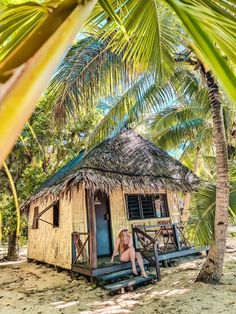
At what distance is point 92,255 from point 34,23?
627 centimetres

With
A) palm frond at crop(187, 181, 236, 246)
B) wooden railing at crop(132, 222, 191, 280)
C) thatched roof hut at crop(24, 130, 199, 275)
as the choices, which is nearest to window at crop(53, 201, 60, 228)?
thatched roof hut at crop(24, 130, 199, 275)

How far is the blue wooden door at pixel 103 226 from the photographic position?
8688mm

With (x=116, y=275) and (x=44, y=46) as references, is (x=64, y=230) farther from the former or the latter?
(x=44, y=46)

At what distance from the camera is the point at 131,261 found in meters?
6.34

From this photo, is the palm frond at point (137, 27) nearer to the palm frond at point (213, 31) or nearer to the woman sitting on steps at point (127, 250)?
the palm frond at point (213, 31)

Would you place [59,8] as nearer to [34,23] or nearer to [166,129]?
[34,23]

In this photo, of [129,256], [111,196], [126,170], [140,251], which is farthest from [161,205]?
[129,256]

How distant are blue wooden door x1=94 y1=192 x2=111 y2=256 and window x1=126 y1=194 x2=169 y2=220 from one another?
0.81 meters

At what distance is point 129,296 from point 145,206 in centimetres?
416

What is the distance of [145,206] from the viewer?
931 centimetres

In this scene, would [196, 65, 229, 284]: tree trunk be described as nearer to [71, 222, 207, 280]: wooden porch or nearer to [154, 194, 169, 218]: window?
[71, 222, 207, 280]: wooden porch

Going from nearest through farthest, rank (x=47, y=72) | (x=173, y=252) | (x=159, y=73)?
(x=47, y=72) → (x=159, y=73) → (x=173, y=252)


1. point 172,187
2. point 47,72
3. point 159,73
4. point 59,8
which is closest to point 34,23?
point 59,8

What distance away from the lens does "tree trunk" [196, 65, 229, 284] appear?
5.36 m
